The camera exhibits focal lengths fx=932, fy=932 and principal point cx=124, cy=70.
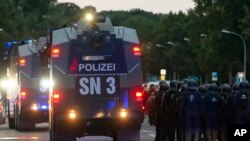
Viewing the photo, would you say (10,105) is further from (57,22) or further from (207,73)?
(57,22)

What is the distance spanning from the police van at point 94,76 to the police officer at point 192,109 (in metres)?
1.22

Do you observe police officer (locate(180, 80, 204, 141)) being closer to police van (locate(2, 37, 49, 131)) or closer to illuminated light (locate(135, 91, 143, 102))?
illuminated light (locate(135, 91, 143, 102))

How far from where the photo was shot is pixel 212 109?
22.9 m

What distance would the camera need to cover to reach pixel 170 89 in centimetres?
2477

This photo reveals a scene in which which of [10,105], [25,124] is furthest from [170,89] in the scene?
[10,105]

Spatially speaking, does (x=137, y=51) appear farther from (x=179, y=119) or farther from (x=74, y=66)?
(x=179, y=119)

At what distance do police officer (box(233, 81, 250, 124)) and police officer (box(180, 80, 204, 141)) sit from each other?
0.85 m

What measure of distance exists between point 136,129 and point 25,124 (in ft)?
40.8

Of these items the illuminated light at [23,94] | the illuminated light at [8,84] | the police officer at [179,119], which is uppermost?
the illuminated light at [8,84]

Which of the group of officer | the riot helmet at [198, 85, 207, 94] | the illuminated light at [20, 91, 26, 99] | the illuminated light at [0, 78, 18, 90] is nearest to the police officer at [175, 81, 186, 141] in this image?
the group of officer

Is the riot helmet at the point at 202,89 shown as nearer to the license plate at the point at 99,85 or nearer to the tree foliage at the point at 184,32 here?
the license plate at the point at 99,85

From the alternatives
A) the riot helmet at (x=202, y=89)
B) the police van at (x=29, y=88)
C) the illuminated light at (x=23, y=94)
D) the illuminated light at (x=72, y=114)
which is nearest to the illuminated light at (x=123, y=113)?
the illuminated light at (x=72, y=114)

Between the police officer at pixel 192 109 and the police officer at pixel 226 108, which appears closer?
the police officer at pixel 192 109

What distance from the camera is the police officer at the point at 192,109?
73.6 ft
